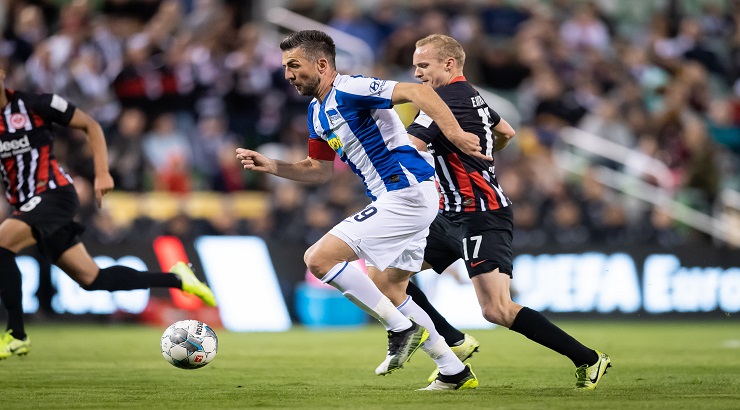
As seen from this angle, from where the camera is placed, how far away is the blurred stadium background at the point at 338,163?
15.3 m

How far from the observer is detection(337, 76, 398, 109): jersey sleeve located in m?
6.76

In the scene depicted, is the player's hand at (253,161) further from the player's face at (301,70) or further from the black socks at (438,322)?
the black socks at (438,322)

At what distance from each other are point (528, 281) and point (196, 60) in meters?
6.24

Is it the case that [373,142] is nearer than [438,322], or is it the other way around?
[373,142]

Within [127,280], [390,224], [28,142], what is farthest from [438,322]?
[28,142]

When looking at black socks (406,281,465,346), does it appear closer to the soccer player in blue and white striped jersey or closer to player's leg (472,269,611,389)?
the soccer player in blue and white striped jersey

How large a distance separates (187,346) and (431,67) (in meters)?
2.65

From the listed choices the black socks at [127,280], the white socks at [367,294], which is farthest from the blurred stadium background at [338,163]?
the white socks at [367,294]

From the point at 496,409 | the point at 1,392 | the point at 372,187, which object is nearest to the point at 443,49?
the point at 372,187

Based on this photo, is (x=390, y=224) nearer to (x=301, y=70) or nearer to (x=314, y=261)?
(x=314, y=261)

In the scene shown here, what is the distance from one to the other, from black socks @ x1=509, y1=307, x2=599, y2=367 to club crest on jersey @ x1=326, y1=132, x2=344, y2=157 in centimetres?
160

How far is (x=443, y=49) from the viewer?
25.0 feet

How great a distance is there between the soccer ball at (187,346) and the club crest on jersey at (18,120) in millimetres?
2568

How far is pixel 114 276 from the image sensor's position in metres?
9.88
